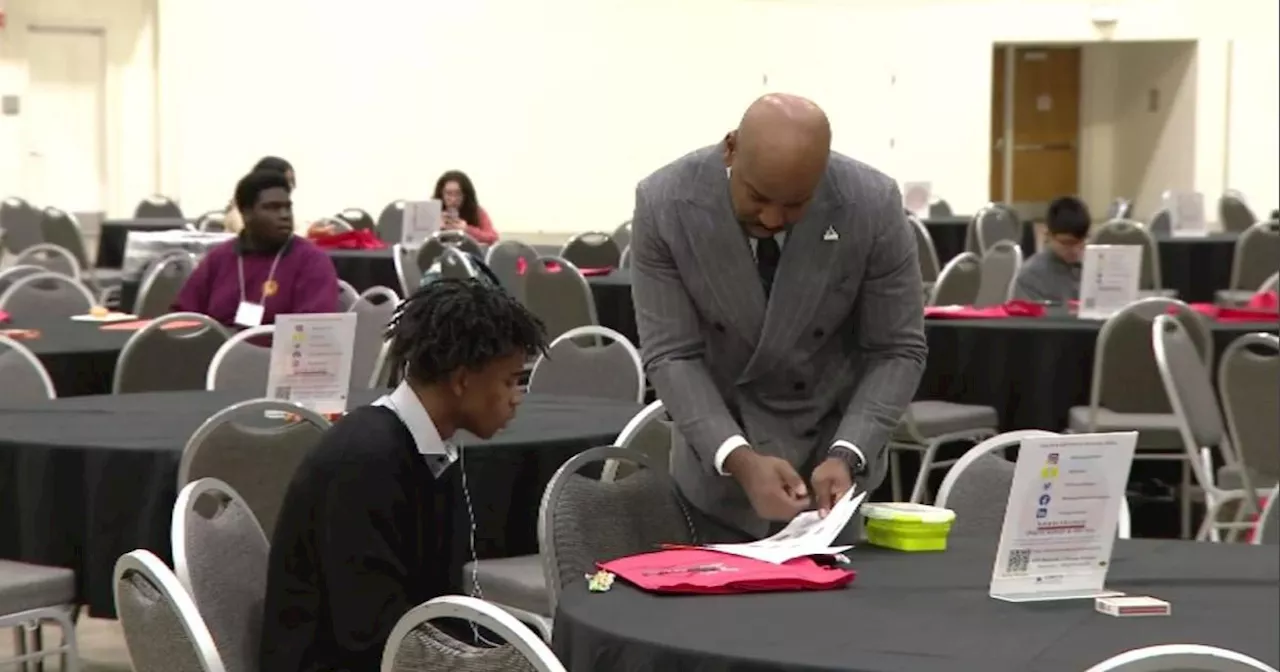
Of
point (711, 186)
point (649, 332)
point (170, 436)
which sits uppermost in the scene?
point (711, 186)

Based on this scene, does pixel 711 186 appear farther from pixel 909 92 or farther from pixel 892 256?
pixel 909 92

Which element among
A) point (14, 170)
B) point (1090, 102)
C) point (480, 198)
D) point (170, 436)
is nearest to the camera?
point (170, 436)

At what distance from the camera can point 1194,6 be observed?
18.7 metres

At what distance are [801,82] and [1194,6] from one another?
3.67 metres

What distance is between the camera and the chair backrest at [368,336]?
6.55 meters

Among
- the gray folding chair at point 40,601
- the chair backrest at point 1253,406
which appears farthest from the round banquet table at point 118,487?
the chair backrest at point 1253,406

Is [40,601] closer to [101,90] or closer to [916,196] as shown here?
[916,196]

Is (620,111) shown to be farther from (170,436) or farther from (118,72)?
(170,436)

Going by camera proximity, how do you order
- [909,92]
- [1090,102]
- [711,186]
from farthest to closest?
[1090,102] → [909,92] → [711,186]

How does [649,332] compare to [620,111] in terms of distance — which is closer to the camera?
[649,332]

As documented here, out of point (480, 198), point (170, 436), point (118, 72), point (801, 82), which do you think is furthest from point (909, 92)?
point (170, 436)

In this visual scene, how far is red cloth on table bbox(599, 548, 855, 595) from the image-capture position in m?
2.88

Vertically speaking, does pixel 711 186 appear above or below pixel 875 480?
above

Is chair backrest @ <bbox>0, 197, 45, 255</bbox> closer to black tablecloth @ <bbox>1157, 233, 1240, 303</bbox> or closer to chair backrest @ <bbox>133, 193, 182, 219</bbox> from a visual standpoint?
chair backrest @ <bbox>133, 193, 182, 219</bbox>
